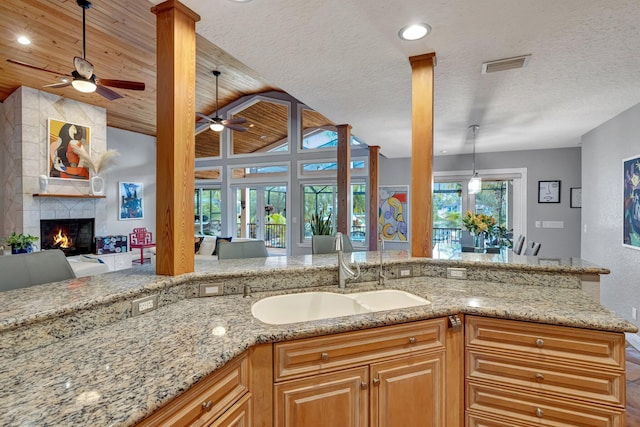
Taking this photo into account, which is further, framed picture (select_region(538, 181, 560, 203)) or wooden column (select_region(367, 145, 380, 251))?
wooden column (select_region(367, 145, 380, 251))

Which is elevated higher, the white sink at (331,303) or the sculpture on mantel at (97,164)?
the sculpture on mantel at (97,164)

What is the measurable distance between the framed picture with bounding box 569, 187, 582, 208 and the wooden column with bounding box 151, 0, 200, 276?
590cm

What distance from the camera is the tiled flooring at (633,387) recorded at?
2.07 metres

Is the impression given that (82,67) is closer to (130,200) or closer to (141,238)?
(130,200)

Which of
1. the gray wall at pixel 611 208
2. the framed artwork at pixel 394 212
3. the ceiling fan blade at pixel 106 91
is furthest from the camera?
the framed artwork at pixel 394 212

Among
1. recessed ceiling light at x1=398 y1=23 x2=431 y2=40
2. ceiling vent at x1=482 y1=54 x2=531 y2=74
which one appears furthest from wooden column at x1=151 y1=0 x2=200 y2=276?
ceiling vent at x1=482 y1=54 x2=531 y2=74

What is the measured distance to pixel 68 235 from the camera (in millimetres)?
5871

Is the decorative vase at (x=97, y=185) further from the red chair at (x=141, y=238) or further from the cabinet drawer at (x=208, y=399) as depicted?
the cabinet drawer at (x=208, y=399)

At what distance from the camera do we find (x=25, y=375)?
88cm

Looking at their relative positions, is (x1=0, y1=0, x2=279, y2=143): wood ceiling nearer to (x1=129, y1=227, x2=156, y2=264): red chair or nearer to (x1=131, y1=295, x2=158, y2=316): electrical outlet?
(x1=129, y1=227, x2=156, y2=264): red chair

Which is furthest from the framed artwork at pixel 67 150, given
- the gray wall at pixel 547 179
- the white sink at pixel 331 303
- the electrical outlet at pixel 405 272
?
the gray wall at pixel 547 179

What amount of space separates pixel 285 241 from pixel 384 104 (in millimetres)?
4583

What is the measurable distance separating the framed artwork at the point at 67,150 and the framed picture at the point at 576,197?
842 centimetres

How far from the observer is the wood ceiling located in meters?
3.86
